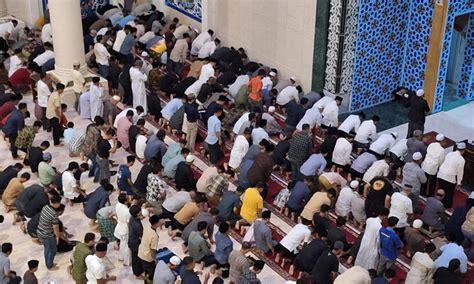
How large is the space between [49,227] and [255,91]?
5323mm

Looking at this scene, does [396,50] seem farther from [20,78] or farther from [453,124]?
[20,78]

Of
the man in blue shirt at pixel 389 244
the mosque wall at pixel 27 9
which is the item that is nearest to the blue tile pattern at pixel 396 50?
the man in blue shirt at pixel 389 244

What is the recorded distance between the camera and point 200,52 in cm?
1698

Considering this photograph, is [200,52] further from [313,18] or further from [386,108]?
[386,108]

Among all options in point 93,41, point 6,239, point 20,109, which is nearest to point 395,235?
point 6,239

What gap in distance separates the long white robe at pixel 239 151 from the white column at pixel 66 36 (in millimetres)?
4524

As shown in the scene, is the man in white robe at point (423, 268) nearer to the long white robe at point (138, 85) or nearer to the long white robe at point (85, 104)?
the long white robe at point (138, 85)

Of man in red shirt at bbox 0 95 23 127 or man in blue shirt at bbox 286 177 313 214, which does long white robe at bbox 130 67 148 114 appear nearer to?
man in red shirt at bbox 0 95 23 127

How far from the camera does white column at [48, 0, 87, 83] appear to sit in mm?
15297

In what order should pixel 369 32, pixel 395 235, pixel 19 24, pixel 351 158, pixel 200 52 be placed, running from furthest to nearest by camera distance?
pixel 19 24 → pixel 200 52 → pixel 369 32 → pixel 351 158 → pixel 395 235

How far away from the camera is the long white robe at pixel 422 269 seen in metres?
9.80

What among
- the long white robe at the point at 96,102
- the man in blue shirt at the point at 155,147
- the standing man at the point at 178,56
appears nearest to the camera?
the man in blue shirt at the point at 155,147

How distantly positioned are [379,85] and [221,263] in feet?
21.2

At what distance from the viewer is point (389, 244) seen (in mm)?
10219
